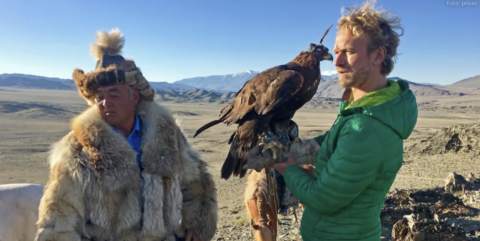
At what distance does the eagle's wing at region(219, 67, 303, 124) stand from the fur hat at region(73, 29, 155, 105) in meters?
0.90

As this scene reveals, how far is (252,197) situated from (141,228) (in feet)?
3.45

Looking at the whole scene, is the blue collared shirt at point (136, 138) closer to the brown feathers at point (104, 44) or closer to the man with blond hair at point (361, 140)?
the brown feathers at point (104, 44)

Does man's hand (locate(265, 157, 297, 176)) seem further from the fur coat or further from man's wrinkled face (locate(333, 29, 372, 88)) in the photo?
the fur coat

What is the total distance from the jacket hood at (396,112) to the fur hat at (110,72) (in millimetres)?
1423

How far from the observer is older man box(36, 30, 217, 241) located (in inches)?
74.5

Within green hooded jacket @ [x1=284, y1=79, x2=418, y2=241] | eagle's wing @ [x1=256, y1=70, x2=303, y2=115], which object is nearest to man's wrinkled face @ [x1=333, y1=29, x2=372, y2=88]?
green hooded jacket @ [x1=284, y1=79, x2=418, y2=241]

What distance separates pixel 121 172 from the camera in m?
1.97

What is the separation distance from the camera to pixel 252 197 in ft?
9.14

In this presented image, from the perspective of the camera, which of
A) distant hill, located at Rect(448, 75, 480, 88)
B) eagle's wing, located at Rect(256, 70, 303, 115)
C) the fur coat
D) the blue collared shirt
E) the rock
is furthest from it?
distant hill, located at Rect(448, 75, 480, 88)

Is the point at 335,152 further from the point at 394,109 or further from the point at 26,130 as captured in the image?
the point at 26,130

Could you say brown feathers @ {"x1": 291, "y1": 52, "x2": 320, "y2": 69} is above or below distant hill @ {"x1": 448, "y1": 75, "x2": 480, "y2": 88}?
below

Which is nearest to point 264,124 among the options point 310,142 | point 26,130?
point 310,142

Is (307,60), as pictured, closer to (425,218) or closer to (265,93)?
(265,93)

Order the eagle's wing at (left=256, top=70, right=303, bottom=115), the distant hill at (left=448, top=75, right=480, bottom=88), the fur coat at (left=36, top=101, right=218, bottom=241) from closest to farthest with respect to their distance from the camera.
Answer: the fur coat at (left=36, top=101, right=218, bottom=241)
the eagle's wing at (left=256, top=70, right=303, bottom=115)
the distant hill at (left=448, top=75, right=480, bottom=88)
